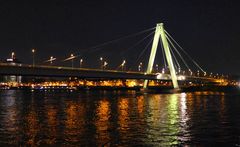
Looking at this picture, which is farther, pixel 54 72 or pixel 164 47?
pixel 164 47

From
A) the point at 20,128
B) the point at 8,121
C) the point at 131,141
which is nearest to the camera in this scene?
the point at 131,141

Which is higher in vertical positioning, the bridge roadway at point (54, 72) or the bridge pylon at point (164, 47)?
the bridge pylon at point (164, 47)

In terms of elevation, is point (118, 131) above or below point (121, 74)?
below

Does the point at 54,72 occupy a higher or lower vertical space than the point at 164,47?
lower

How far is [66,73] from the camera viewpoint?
61.6 m

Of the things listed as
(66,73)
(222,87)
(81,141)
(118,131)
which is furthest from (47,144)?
(222,87)

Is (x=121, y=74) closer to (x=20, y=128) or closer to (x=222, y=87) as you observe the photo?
(x=20, y=128)

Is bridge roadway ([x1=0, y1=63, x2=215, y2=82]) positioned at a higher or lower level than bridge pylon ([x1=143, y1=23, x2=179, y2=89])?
lower

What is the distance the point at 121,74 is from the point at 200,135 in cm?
5197

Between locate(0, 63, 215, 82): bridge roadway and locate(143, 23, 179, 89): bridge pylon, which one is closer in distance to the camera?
locate(0, 63, 215, 82): bridge roadway

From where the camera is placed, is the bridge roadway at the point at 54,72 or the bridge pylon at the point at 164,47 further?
the bridge pylon at the point at 164,47

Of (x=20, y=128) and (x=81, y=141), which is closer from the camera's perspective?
(x=81, y=141)

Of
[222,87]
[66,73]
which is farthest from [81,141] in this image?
[222,87]

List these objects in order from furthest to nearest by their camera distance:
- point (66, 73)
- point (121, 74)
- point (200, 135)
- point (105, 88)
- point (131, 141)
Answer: point (105, 88) < point (121, 74) < point (66, 73) < point (200, 135) < point (131, 141)
